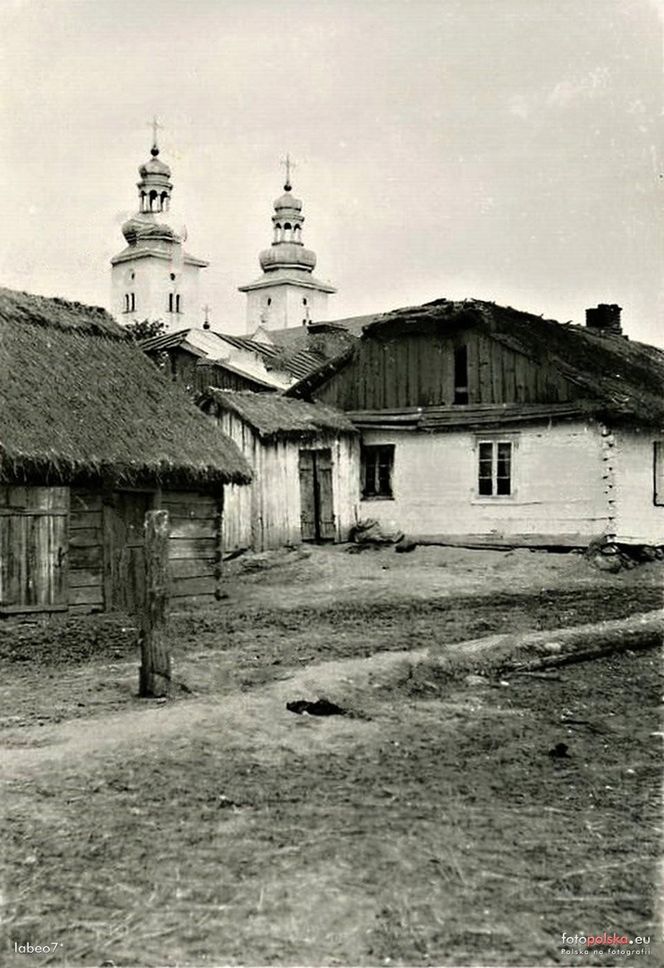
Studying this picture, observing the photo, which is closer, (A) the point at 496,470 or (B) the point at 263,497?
(A) the point at 496,470

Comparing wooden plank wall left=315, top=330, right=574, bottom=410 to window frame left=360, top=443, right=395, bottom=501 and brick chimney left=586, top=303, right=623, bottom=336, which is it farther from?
brick chimney left=586, top=303, right=623, bottom=336

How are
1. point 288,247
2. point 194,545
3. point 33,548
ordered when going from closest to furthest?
point 33,548, point 194,545, point 288,247

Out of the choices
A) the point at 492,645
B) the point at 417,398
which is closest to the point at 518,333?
the point at 417,398

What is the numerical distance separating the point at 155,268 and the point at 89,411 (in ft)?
234

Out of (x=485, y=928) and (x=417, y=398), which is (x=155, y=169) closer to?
(x=417, y=398)

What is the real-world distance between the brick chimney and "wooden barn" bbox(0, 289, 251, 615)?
1574cm

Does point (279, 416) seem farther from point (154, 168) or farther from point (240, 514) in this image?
point (154, 168)

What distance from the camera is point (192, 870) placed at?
5484 mm

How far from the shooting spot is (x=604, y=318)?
30.7 m

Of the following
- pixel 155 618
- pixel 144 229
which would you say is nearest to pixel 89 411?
pixel 155 618

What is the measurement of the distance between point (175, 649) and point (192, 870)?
681 centimetres

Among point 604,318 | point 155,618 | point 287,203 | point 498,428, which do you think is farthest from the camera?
point 287,203

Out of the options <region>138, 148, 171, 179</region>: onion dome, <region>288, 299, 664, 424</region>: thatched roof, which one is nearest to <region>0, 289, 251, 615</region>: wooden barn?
<region>288, 299, 664, 424</region>: thatched roof

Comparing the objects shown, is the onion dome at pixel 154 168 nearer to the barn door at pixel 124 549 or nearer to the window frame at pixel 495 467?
the window frame at pixel 495 467
